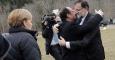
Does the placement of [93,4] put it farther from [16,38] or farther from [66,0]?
[16,38]

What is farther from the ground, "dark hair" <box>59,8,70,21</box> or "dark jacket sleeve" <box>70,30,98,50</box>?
"dark hair" <box>59,8,70,21</box>

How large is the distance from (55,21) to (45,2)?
190ft

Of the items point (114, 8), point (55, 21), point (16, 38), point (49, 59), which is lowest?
point (114, 8)

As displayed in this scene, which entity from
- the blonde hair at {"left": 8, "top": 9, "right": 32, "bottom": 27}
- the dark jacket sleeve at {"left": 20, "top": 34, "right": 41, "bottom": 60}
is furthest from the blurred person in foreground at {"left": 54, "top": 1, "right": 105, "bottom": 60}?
the dark jacket sleeve at {"left": 20, "top": 34, "right": 41, "bottom": 60}

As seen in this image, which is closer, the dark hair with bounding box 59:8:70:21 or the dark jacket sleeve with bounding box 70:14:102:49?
the dark jacket sleeve with bounding box 70:14:102:49

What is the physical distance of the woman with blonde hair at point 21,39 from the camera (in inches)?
246

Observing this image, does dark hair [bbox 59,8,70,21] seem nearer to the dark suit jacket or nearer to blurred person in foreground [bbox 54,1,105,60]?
blurred person in foreground [bbox 54,1,105,60]

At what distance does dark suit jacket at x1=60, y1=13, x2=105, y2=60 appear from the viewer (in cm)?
800

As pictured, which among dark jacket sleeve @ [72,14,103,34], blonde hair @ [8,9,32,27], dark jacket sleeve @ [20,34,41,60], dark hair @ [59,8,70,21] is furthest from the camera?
dark hair @ [59,8,70,21]

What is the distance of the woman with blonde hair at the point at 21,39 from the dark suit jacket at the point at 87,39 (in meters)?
1.61

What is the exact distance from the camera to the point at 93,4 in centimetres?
9131

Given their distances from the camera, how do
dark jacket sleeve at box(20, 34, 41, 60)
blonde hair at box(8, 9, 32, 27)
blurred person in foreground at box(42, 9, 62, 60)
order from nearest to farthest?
dark jacket sleeve at box(20, 34, 41, 60)
blonde hair at box(8, 9, 32, 27)
blurred person in foreground at box(42, 9, 62, 60)

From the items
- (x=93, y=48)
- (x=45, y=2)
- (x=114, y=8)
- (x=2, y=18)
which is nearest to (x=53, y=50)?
(x=93, y=48)

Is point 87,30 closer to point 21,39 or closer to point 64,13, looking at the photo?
point 64,13
